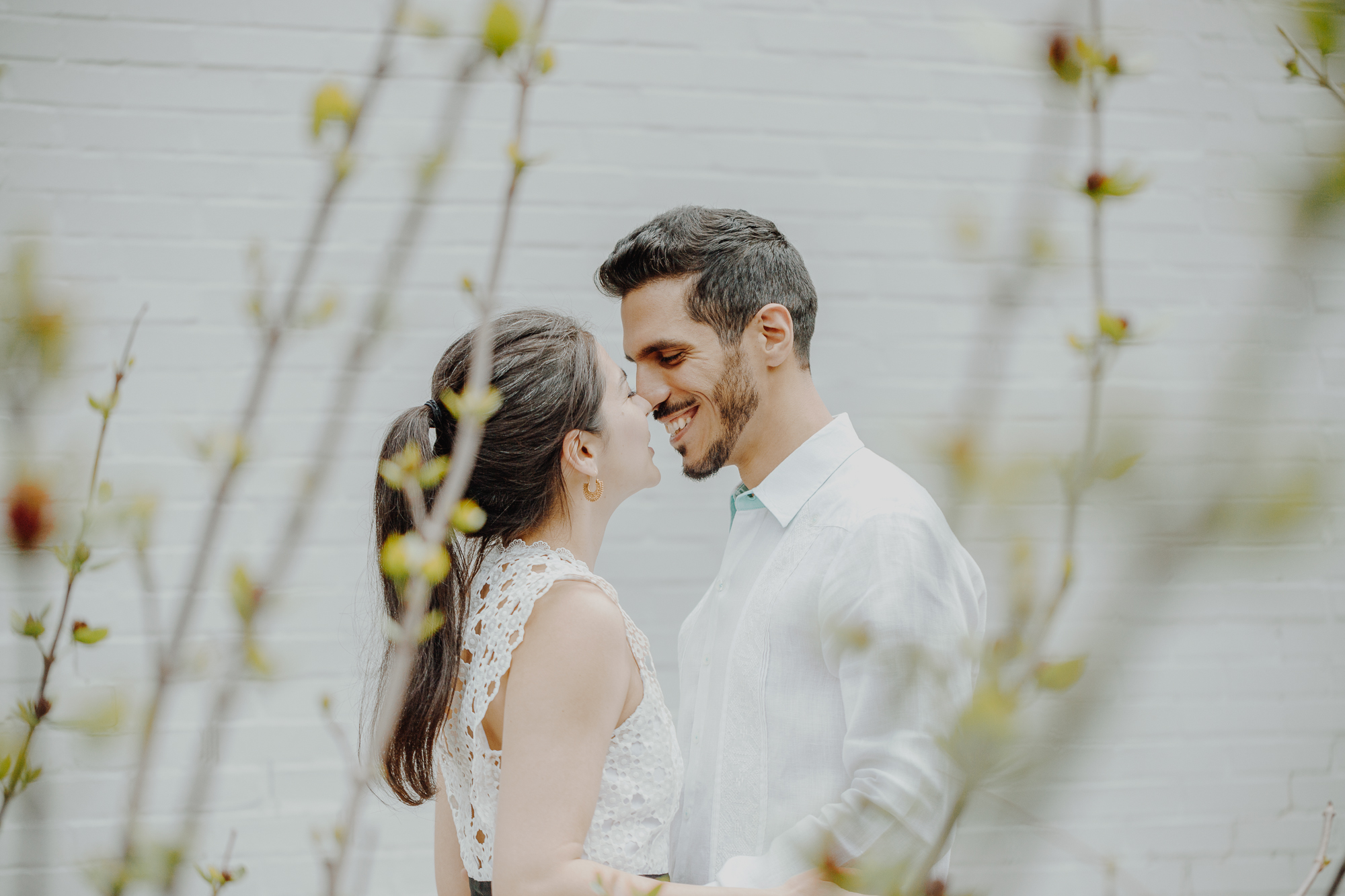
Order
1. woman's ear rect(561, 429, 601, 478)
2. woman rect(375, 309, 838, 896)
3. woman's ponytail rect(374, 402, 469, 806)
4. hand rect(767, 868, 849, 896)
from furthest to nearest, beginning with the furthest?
woman's ear rect(561, 429, 601, 478)
woman's ponytail rect(374, 402, 469, 806)
woman rect(375, 309, 838, 896)
hand rect(767, 868, 849, 896)

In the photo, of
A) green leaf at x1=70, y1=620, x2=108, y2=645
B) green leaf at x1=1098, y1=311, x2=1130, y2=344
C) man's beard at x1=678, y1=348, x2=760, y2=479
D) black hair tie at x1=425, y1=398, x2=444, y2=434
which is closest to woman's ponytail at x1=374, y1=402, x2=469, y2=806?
black hair tie at x1=425, y1=398, x2=444, y2=434

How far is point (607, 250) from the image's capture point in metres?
1.84

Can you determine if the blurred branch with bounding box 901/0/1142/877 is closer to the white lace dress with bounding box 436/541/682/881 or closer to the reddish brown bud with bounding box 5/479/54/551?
the reddish brown bud with bounding box 5/479/54/551

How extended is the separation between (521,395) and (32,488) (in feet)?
2.73

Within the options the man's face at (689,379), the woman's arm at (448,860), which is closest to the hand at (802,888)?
the woman's arm at (448,860)

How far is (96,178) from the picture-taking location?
5.58 feet

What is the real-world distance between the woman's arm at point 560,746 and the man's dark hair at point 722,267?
549mm

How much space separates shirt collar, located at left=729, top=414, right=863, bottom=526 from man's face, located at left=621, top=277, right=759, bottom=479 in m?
0.10

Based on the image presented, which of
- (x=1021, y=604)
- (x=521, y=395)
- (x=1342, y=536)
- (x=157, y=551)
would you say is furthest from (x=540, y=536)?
(x=1342, y=536)

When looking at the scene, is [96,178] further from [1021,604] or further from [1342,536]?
[1342,536]

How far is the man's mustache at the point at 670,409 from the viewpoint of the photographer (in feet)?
4.77

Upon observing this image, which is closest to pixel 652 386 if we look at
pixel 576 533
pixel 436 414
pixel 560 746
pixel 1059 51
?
pixel 576 533

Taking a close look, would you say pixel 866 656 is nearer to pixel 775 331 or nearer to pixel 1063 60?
pixel 1063 60

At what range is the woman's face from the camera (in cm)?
128
